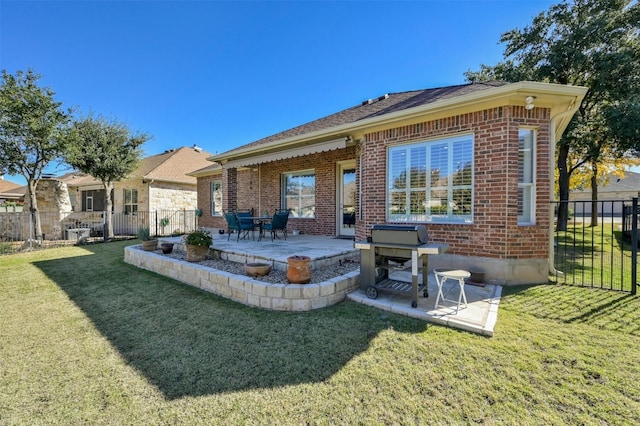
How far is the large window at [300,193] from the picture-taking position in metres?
11.1

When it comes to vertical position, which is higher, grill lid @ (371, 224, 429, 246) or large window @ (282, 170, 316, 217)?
large window @ (282, 170, 316, 217)

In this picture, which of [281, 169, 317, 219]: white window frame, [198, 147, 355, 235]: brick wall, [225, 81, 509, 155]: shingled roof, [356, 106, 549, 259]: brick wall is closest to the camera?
[356, 106, 549, 259]: brick wall

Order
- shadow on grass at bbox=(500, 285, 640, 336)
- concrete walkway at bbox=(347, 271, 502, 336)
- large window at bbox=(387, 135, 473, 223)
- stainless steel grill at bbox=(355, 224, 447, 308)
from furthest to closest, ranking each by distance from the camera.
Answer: large window at bbox=(387, 135, 473, 223) → stainless steel grill at bbox=(355, 224, 447, 308) → shadow on grass at bbox=(500, 285, 640, 336) → concrete walkway at bbox=(347, 271, 502, 336)

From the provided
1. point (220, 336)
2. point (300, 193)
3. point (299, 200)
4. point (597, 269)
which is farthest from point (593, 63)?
point (220, 336)

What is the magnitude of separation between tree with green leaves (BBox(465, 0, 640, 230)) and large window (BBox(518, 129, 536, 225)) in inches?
246

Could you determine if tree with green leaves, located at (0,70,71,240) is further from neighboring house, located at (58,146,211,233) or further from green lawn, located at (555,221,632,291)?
green lawn, located at (555,221,632,291)

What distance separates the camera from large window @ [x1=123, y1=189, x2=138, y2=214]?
1780 centimetres

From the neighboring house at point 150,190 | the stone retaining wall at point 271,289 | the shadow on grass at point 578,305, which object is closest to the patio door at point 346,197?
the stone retaining wall at point 271,289

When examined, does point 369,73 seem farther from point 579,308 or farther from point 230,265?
point 579,308

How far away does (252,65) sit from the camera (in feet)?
44.3

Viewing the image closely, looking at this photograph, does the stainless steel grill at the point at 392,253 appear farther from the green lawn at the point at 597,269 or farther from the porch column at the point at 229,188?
the porch column at the point at 229,188

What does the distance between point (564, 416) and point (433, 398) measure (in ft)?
3.25

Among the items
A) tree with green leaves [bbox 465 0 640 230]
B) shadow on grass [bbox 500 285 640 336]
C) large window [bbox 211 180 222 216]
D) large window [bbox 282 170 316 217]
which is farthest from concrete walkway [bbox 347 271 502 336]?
large window [bbox 211 180 222 216]

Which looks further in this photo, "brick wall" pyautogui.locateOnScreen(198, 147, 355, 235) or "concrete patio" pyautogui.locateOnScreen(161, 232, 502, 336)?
"brick wall" pyautogui.locateOnScreen(198, 147, 355, 235)
